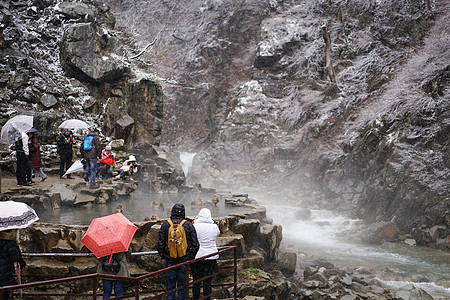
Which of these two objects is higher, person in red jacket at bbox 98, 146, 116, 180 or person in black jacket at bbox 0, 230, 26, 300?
person in red jacket at bbox 98, 146, 116, 180

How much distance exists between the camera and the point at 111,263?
4031 millimetres

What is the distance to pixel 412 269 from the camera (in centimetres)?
1041

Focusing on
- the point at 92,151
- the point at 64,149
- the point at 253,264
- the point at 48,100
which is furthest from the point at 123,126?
the point at 253,264

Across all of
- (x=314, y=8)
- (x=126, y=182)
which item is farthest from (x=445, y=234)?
(x=314, y=8)

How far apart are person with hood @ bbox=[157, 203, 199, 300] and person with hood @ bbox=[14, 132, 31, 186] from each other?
591 centimetres

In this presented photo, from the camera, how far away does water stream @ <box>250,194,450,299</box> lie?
31.6ft

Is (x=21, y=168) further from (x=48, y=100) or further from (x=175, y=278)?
(x=175, y=278)

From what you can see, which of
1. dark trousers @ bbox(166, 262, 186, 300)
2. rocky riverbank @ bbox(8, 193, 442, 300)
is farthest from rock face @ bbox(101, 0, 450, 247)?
dark trousers @ bbox(166, 262, 186, 300)

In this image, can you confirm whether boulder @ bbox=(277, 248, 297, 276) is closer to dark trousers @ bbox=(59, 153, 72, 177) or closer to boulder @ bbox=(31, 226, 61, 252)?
boulder @ bbox=(31, 226, 61, 252)

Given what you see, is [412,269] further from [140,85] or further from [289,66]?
[289,66]

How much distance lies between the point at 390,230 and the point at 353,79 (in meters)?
11.2

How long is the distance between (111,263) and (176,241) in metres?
0.87

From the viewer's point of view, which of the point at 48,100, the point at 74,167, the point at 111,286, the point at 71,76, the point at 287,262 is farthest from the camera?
the point at 71,76

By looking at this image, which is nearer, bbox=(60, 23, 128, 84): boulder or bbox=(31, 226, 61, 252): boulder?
bbox=(31, 226, 61, 252): boulder
